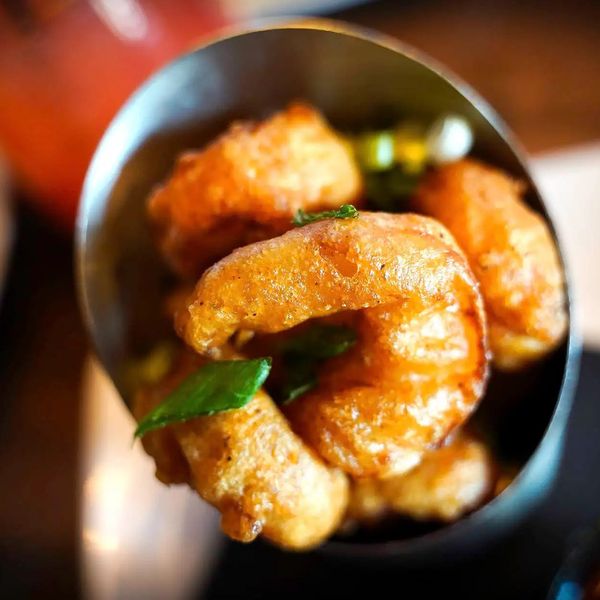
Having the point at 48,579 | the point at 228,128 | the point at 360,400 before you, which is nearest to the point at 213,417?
the point at 360,400

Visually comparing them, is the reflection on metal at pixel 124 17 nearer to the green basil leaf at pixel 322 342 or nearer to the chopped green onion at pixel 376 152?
the chopped green onion at pixel 376 152

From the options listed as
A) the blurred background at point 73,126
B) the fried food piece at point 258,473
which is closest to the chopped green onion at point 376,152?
the fried food piece at point 258,473

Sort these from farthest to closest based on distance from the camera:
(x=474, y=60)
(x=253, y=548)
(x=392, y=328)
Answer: (x=474, y=60) → (x=253, y=548) → (x=392, y=328)

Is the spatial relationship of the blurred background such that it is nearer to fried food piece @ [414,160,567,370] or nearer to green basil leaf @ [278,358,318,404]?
fried food piece @ [414,160,567,370]

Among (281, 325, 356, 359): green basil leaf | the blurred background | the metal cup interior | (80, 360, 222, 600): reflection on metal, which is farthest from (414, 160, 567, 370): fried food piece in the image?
(80, 360, 222, 600): reflection on metal

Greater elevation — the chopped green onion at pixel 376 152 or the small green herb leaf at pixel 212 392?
the chopped green onion at pixel 376 152

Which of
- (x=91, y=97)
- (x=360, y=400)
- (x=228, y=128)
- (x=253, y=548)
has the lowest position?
(x=253, y=548)

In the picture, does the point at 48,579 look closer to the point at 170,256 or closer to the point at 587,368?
the point at 170,256
